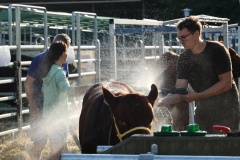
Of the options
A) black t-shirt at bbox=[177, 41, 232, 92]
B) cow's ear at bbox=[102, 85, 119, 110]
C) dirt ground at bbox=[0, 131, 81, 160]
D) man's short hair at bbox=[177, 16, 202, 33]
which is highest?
man's short hair at bbox=[177, 16, 202, 33]

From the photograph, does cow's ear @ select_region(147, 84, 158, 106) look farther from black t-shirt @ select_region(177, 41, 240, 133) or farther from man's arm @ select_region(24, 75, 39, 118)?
man's arm @ select_region(24, 75, 39, 118)

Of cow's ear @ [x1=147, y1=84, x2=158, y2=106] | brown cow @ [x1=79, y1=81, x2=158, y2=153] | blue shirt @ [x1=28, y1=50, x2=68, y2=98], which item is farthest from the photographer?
blue shirt @ [x1=28, y1=50, x2=68, y2=98]

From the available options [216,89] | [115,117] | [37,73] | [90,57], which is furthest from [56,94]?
[90,57]

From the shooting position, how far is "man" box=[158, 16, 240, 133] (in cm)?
696

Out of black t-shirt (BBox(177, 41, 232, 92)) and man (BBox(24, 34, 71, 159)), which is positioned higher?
black t-shirt (BBox(177, 41, 232, 92))

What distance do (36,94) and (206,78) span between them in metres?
2.89

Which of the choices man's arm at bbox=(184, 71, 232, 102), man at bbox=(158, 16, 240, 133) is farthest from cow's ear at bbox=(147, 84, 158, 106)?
man's arm at bbox=(184, 71, 232, 102)

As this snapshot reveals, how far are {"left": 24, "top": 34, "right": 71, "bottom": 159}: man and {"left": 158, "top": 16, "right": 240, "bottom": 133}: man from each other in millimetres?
2496

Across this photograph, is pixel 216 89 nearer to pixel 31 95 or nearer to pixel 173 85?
pixel 173 85

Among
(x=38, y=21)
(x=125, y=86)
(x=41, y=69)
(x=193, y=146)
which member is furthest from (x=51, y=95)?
(x=38, y=21)

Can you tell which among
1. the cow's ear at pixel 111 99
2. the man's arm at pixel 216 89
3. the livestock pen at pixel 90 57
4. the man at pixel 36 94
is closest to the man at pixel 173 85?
the livestock pen at pixel 90 57

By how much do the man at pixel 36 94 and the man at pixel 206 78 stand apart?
8.19 feet

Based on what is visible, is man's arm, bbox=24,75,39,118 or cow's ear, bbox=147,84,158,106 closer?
cow's ear, bbox=147,84,158,106

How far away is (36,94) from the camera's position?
30.6 feet
